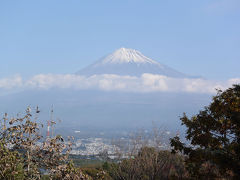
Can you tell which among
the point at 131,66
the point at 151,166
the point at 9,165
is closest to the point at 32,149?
the point at 9,165

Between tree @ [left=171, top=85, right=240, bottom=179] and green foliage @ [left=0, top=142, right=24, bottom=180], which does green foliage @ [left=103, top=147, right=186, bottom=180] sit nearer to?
tree @ [left=171, top=85, right=240, bottom=179]

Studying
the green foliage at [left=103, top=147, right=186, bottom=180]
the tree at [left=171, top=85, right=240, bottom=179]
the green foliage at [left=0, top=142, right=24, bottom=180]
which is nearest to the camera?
the green foliage at [left=0, top=142, right=24, bottom=180]

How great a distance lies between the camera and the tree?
25.8 feet

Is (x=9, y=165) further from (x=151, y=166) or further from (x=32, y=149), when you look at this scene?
(x=151, y=166)

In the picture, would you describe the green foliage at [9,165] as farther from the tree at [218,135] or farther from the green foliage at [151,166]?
the green foliage at [151,166]

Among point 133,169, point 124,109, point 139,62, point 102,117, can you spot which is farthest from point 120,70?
point 133,169

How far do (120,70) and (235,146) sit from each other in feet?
615

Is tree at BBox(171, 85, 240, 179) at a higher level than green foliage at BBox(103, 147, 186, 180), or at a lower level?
higher

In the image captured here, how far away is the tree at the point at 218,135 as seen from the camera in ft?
25.8

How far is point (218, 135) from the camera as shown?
8.79 meters

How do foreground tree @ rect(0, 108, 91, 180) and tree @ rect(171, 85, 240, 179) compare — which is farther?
tree @ rect(171, 85, 240, 179)

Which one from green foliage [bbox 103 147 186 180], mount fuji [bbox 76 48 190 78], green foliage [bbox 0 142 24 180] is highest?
mount fuji [bbox 76 48 190 78]

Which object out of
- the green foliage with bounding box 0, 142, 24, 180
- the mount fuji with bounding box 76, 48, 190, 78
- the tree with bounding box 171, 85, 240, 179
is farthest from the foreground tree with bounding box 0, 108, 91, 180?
the mount fuji with bounding box 76, 48, 190, 78

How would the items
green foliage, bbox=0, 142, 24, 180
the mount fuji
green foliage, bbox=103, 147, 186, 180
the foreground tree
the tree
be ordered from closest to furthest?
green foliage, bbox=0, 142, 24, 180, the foreground tree, the tree, green foliage, bbox=103, 147, 186, 180, the mount fuji
